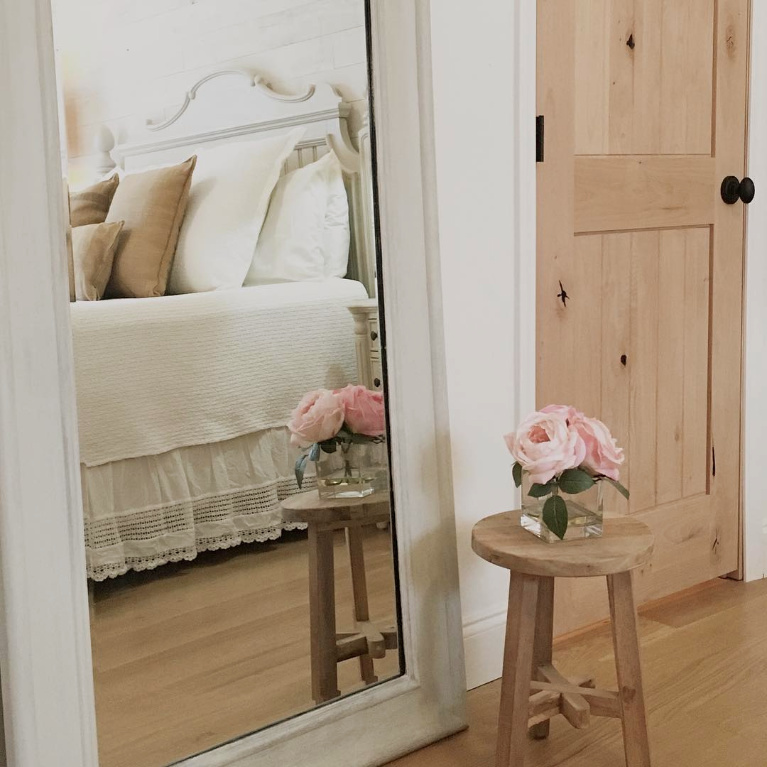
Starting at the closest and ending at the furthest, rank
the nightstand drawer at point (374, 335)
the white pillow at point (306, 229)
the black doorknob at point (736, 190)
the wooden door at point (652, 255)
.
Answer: the white pillow at point (306, 229) → the nightstand drawer at point (374, 335) → the wooden door at point (652, 255) → the black doorknob at point (736, 190)

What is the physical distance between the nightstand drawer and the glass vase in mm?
176

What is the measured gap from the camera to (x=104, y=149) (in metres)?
1.58

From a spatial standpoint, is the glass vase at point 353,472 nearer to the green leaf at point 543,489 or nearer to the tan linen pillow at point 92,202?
the green leaf at point 543,489

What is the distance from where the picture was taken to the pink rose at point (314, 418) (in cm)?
179

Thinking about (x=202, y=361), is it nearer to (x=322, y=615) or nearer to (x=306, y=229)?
(x=306, y=229)

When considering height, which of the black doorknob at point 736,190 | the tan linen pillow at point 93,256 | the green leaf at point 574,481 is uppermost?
the black doorknob at point 736,190

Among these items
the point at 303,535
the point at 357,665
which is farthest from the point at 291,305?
the point at 357,665

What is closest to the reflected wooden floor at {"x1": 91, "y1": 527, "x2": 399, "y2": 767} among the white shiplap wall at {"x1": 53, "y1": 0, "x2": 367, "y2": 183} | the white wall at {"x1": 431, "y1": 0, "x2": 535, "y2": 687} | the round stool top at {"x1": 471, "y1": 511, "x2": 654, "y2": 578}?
the round stool top at {"x1": 471, "y1": 511, "x2": 654, "y2": 578}

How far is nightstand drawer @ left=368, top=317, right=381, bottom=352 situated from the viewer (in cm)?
186

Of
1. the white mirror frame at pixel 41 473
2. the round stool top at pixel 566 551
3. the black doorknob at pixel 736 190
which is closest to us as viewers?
the white mirror frame at pixel 41 473

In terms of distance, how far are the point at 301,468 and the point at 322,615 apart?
26cm

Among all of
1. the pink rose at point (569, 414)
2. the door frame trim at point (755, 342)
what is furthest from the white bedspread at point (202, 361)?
the door frame trim at point (755, 342)

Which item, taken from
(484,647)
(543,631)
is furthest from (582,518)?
(484,647)

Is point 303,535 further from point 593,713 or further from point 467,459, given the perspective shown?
point 593,713
